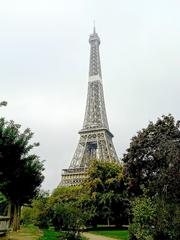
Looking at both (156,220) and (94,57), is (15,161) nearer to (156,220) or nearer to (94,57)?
(156,220)

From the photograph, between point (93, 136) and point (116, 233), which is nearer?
point (116, 233)

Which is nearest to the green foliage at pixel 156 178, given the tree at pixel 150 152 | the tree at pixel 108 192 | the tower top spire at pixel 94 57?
the tree at pixel 150 152

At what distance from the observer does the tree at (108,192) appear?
41.3m

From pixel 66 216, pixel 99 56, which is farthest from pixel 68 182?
pixel 66 216

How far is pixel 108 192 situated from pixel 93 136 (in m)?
44.4

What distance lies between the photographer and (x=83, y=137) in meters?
87.1

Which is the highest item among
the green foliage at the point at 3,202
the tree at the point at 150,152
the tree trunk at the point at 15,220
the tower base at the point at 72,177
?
the tower base at the point at 72,177

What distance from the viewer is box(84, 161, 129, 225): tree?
41.3m

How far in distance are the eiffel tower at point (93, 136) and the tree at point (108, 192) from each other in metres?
30.9

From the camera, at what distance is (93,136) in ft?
284

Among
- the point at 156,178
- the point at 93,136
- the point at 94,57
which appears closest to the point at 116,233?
the point at 156,178

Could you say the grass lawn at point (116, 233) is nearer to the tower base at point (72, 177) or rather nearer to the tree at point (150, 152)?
the tree at point (150, 152)

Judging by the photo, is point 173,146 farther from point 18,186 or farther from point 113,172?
point 113,172

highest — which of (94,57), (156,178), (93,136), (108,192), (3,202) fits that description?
(94,57)
